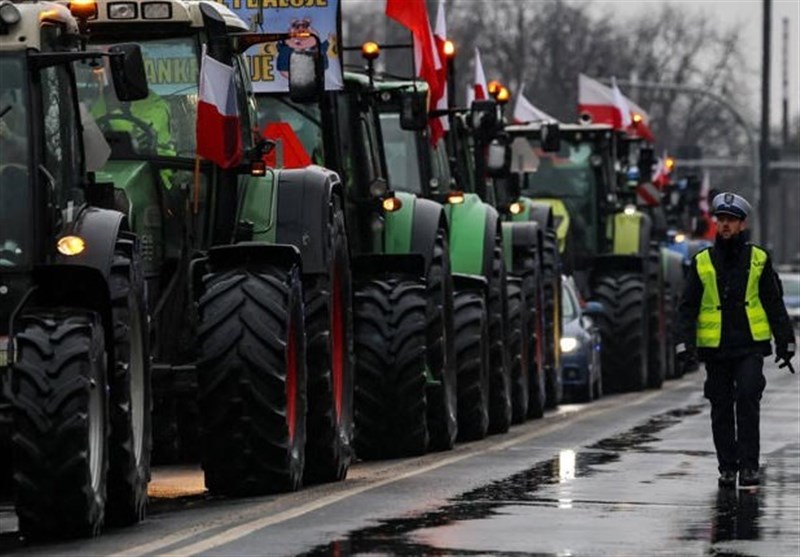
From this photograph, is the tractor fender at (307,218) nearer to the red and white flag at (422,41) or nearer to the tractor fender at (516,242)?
the red and white flag at (422,41)

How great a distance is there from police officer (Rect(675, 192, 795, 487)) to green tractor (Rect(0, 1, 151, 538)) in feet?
13.4

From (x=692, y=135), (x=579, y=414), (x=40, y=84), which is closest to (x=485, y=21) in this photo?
(x=692, y=135)

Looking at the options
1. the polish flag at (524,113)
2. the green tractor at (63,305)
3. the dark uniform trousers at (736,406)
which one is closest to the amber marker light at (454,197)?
the dark uniform trousers at (736,406)

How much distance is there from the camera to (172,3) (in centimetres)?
1667

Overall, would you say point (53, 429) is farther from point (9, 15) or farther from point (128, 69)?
point (9, 15)

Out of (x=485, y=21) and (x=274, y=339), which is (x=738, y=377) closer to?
(x=274, y=339)

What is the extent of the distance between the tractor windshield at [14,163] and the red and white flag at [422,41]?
36.3ft

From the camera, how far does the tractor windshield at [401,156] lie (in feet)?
81.0

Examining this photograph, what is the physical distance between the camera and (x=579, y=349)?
3173cm

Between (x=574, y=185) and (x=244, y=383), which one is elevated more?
(x=574, y=185)

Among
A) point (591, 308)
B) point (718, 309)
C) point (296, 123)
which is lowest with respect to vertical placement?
point (591, 308)

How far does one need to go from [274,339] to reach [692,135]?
102442 millimetres

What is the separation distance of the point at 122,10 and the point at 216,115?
82cm

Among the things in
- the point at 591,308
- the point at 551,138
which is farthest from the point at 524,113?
the point at 551,138
